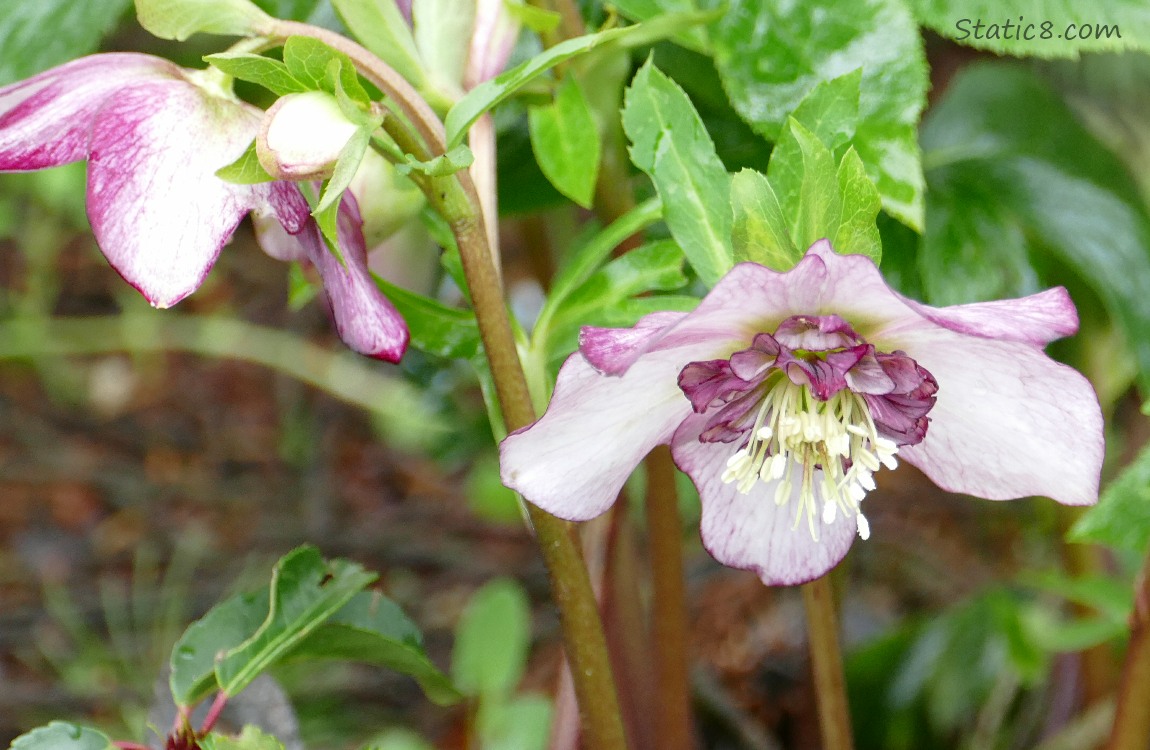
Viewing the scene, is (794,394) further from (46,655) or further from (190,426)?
(190,426)

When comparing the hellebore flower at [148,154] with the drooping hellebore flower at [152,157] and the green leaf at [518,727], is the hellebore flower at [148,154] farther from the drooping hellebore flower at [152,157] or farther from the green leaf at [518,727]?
the green leaf at [518,727]

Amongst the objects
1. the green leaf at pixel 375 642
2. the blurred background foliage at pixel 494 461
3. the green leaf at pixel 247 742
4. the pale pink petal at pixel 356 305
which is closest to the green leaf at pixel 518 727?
the blurred background foliage at pixel 494 461

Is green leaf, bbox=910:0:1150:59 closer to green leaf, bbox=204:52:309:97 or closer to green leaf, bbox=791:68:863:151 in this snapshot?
green leaf, bbox=791:68:863:151

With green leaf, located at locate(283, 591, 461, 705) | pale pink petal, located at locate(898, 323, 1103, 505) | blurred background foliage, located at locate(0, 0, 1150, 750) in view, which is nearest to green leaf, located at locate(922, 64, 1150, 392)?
blurred background foliage, located at locate(0, 0, 1150, 750)

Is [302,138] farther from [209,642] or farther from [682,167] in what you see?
[209,642]

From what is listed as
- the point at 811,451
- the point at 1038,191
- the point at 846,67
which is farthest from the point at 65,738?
the point at 1038,191
